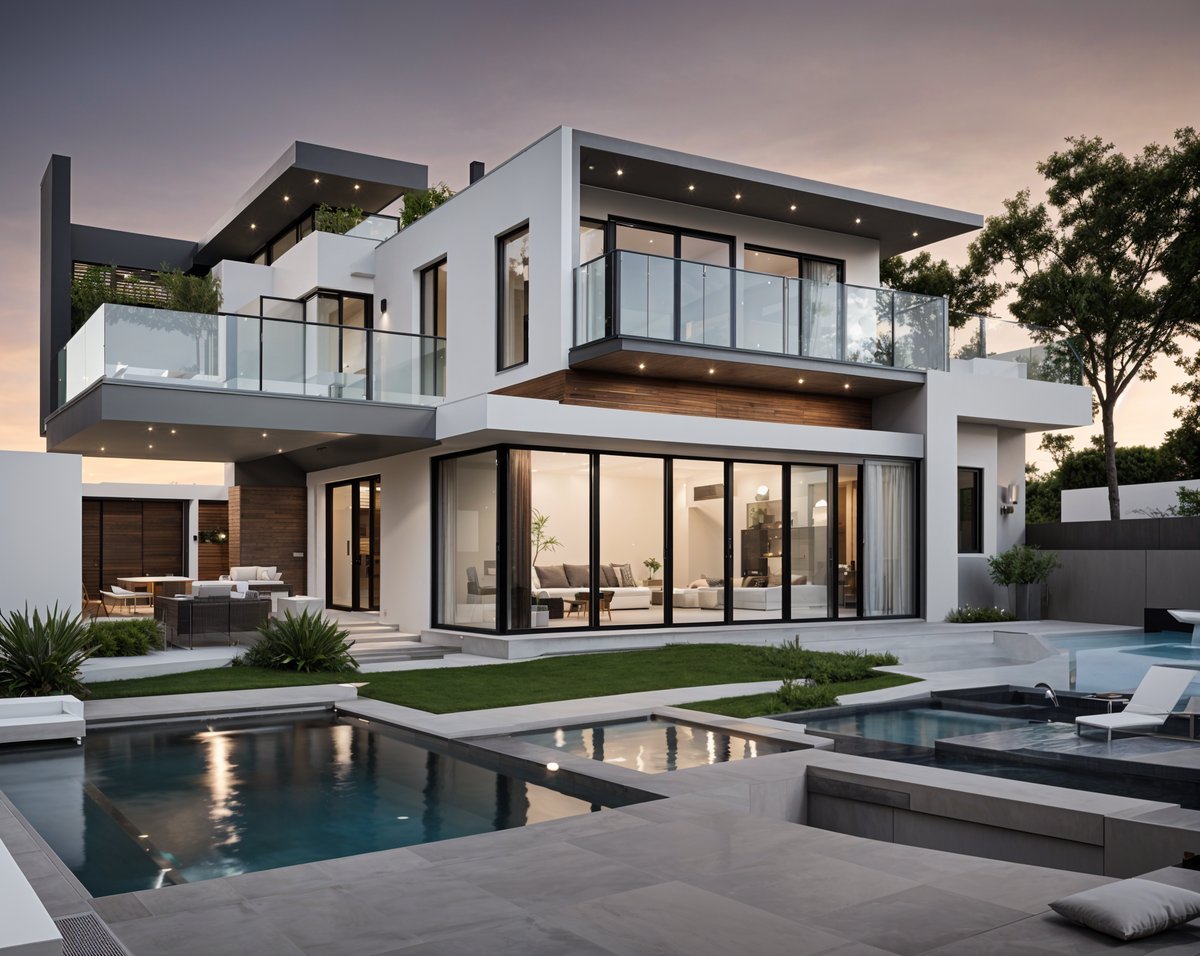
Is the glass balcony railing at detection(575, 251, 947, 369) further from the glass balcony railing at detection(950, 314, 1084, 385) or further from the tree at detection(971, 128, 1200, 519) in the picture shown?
the tree at detection(971, 128, 1200, 519)

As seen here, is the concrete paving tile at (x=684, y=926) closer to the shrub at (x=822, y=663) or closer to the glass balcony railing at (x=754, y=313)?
the shrub at (x=822, y=663)

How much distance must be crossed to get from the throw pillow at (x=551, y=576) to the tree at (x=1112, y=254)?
1685cm

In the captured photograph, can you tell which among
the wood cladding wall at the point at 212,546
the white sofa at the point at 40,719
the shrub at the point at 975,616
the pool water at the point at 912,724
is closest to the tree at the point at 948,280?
the shrub at the point at 975,616

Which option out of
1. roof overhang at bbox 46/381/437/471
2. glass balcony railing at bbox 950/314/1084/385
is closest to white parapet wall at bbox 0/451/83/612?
roof overhang at bbox 46/381/437/471

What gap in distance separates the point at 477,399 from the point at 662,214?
17.6 ft

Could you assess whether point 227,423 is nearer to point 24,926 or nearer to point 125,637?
point 125,637

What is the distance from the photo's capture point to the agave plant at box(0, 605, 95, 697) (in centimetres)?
1060

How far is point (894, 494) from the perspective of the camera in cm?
1816

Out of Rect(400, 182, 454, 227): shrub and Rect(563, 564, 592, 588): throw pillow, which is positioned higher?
Rect(400, 182, 454, 227): shrub

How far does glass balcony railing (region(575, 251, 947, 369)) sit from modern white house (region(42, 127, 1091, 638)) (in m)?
0.05

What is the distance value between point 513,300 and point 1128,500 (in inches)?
1010

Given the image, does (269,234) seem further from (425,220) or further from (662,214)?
(662,214)

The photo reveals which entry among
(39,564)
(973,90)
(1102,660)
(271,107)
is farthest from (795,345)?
(39,564)

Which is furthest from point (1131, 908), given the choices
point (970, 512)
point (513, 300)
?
point (970, 512)
